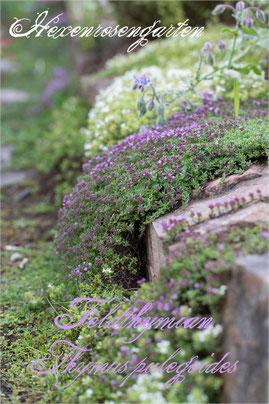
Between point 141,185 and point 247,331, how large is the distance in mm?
1278

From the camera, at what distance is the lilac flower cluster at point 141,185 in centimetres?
261

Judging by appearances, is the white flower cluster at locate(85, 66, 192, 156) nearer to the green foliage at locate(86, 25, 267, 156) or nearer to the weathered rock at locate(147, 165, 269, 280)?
the green foliage at locate(86, 25, 267, 156)

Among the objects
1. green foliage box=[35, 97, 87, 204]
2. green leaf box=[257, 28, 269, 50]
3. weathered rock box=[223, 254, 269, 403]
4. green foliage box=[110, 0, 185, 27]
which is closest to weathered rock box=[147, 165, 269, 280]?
weathered rock box=[223, 254, 269, 403]

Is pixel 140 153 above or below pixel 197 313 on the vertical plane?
above

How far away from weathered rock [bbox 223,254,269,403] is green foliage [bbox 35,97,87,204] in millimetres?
2989

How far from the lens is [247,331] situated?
162 centimetres

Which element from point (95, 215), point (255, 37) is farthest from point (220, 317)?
point (255, 37)

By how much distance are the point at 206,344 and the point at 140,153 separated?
1516mm

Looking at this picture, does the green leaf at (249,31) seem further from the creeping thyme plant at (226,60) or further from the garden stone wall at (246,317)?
the garden stone wall at (246,317)

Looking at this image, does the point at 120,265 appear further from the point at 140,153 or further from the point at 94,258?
the point at 140,153

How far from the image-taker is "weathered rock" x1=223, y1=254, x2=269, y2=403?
1533 mm

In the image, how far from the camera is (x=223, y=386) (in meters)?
1.75

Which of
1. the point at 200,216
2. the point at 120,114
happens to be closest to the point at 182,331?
the point at 200,216

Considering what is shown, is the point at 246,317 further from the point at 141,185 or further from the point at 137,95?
the point at 137,95
